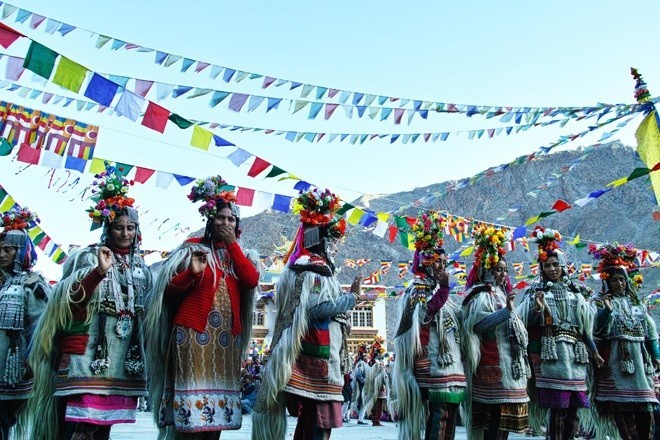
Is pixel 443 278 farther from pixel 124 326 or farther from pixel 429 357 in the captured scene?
pixel 124 326

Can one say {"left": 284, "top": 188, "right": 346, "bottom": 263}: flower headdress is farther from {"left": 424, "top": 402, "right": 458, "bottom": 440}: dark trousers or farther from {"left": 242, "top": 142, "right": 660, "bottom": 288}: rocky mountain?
{"left": 242, "top": 142, "right": 660, "bottom": 288}: rocky mountain

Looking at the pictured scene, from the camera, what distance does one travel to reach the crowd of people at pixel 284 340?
398cm

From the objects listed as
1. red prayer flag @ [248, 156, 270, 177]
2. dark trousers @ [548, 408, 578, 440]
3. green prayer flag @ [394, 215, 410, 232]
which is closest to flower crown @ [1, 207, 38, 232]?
red prayer flag @ [248, 156, 270, 177]

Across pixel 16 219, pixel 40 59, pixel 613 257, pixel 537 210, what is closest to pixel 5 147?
pixel 16 219

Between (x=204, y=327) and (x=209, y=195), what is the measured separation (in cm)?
94

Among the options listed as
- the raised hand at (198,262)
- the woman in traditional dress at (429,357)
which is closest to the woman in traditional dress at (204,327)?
the raised hand at (198,262)

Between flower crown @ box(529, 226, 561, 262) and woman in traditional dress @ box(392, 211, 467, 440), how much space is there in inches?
49.5

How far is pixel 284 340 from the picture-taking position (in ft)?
14.6

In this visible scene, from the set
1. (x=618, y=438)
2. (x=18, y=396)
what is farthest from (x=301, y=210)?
(x=618, y=438)

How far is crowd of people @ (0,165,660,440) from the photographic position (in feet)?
13.1

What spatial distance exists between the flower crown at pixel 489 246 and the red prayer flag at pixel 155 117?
317 centimetres

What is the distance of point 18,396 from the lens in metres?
4.75

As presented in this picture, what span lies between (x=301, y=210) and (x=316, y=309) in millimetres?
892

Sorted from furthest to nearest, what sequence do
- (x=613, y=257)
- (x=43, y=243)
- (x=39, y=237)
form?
(x=43, y=243) < (x=39, y=237) < (x=613, y=257)
